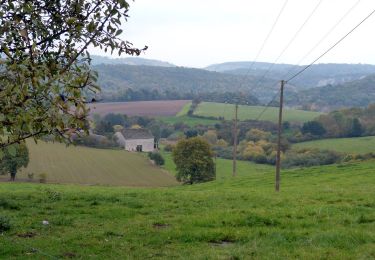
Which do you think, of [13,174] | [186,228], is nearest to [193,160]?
[13,174]

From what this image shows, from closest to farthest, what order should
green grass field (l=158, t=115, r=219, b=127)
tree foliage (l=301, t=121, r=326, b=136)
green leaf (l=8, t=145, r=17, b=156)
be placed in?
green leaf (l=8, t=145, r=17, b=156), tree foliage (l=301, t=121, r=326, b=136), green grass field (l=158, t=115, r=219, b=127)

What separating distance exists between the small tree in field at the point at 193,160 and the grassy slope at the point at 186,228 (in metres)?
45.6

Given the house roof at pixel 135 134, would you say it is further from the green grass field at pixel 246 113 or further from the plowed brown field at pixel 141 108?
the green grass field at pixel 246 113

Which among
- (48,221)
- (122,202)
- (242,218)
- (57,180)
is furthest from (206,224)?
(57,180)

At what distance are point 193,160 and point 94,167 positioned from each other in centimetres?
1879

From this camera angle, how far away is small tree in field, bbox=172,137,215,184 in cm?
6600

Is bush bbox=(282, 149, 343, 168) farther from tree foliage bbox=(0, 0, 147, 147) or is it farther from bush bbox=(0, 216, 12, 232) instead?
tree foliage bbox=(0, 0, 147, 147)

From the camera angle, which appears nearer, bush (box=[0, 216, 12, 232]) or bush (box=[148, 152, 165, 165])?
bush (box=[0, 216, 12, 232])

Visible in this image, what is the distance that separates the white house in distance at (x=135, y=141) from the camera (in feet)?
351

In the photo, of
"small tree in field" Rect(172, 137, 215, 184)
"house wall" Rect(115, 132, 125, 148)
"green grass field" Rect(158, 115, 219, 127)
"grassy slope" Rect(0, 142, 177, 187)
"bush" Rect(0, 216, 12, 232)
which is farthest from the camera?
"green grass field" Rect(158, 115, 219, 127)

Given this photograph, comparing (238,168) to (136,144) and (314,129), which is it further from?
(136,144)

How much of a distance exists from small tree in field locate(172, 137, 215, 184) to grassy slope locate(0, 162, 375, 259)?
4560 cm

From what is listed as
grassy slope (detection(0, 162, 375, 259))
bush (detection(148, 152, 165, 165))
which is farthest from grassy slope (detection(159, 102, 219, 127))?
grassy slope (detection(0, 162, 375, 259))

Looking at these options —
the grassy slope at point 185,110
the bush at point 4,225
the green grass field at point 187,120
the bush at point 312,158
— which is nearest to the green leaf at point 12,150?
the bush at point 4,225
